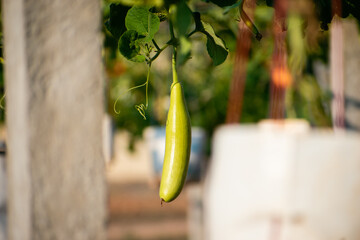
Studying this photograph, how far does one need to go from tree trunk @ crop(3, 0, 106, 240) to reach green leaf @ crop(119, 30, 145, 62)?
1.16ft

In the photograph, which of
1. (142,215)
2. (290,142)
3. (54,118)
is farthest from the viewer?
(142,215)

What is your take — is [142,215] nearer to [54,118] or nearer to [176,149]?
[54,118]

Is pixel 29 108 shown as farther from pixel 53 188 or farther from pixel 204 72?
pixel 204 72

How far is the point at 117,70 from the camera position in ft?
9.83

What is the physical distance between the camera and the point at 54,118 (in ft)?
2.58

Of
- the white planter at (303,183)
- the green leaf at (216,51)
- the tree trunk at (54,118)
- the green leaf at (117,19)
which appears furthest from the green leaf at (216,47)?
the white planter at (303,183)

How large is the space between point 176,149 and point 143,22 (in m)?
0.14

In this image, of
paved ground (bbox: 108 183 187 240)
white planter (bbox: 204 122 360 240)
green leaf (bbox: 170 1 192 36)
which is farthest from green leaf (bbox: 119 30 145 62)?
paved ground (bbox: 108 183 187 240)

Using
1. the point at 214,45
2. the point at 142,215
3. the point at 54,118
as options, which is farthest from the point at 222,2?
the point at 142,215

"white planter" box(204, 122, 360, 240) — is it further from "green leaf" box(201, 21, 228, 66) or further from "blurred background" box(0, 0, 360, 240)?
"green leaf" box(201, 21, 228, 66)

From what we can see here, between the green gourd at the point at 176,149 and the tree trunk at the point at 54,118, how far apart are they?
41cm

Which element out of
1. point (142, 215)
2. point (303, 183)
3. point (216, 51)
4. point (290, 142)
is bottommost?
point (142, 215)

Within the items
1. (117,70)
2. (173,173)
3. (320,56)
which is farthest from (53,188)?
(117,70)

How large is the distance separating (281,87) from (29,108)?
53cm
